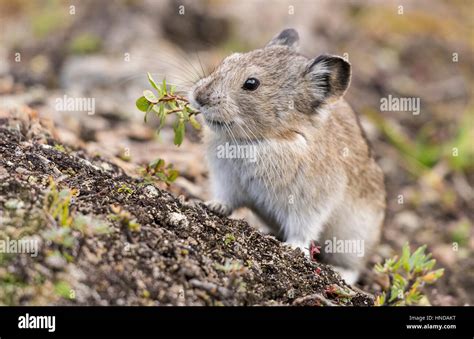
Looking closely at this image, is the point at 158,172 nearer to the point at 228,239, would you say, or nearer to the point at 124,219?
the point at 228,239

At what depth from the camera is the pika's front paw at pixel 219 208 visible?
7164mm

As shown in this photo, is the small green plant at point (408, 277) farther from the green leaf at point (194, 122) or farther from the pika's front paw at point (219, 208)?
the green leaf at point (194, 122)

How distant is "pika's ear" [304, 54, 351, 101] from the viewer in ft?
23.6

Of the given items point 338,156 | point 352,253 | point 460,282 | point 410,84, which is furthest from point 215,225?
point 410,84

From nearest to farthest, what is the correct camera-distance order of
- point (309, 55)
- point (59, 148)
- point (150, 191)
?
point (150, 191), point (59, 148), point (309, 55)

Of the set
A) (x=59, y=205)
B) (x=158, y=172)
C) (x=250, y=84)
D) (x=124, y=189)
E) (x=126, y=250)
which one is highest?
(x=250, y=84)

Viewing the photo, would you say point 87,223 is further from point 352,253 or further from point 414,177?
point 414,177

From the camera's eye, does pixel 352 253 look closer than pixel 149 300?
No

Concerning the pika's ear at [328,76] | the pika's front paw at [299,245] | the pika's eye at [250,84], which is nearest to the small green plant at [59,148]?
the pika's eye at [250,84]

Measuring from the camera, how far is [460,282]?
915cm

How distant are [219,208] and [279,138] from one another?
1.01m

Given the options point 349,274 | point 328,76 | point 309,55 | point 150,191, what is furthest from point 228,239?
point 309,55

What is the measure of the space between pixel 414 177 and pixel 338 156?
14.8 ft

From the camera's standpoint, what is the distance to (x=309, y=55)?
13.6 meters
